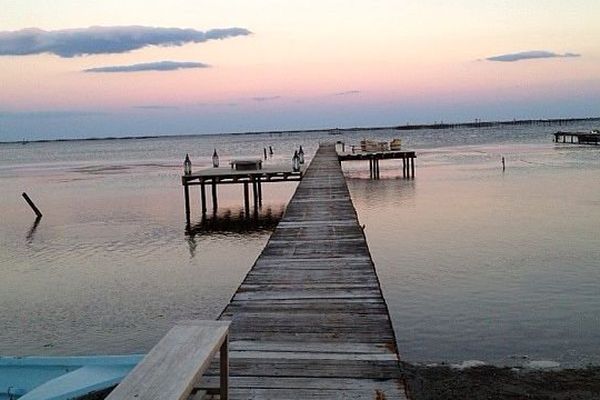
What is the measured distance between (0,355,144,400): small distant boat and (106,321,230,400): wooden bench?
142 inches

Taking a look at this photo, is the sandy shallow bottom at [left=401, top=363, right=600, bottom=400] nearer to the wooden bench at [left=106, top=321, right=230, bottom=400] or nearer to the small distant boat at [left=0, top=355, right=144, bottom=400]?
the small distant boat at [left=0, top=355, right=144, bottom=400]

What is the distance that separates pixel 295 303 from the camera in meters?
6.46

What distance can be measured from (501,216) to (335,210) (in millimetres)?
8466

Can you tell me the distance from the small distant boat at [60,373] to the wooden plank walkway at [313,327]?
169 cm

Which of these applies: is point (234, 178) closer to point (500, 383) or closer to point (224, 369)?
point (500, 383)

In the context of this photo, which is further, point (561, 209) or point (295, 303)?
point (561, 209)

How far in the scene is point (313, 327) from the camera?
564 centimetres

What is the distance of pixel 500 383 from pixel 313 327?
2897 millimetres

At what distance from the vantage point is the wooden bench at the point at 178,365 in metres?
2.81

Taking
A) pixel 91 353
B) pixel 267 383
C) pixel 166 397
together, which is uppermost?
pixel 166 397

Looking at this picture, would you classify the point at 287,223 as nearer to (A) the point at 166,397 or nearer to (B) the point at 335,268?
(B) the point at 335,268

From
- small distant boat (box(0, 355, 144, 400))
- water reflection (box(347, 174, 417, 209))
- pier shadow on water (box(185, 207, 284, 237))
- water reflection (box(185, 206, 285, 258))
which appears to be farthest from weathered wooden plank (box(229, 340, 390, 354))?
water reflection (box(347, 174, 417, 209))

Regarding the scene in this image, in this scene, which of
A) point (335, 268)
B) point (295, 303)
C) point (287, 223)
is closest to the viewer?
point (295, 303)

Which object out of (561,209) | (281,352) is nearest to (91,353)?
(281,352)
